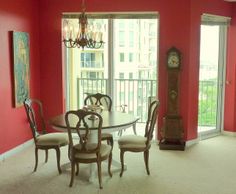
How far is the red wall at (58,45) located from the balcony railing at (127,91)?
45 centimetres

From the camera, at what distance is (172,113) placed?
5.48m

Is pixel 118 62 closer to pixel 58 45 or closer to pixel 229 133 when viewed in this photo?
pixel 58 45

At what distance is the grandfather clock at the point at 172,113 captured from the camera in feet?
17.6

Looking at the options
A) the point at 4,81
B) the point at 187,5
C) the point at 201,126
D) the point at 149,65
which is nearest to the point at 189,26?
the point at 187,5

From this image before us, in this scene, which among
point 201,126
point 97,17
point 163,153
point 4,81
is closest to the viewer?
point 4,81

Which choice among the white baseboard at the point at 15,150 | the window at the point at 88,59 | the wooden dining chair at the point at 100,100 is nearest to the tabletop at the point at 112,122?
the wooden dining chair at the point at 100,100

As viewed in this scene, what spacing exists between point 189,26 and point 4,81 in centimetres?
289

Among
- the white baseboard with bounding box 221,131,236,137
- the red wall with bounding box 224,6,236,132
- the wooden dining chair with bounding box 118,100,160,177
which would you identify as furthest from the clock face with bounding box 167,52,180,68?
the white baseboard with bounding box 221,131,236,137

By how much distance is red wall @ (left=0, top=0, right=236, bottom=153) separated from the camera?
4965 mm

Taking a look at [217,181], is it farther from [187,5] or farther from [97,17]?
[97,17]

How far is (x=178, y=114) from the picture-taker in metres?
5.51

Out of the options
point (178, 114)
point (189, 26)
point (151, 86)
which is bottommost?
point (178, 114)

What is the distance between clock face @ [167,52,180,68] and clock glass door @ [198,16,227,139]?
80 centimetres

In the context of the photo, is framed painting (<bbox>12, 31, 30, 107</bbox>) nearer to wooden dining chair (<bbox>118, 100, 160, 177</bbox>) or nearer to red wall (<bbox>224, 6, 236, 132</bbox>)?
wooden dining chair (<bbox>118, 100, 160, 177</bbox>)
